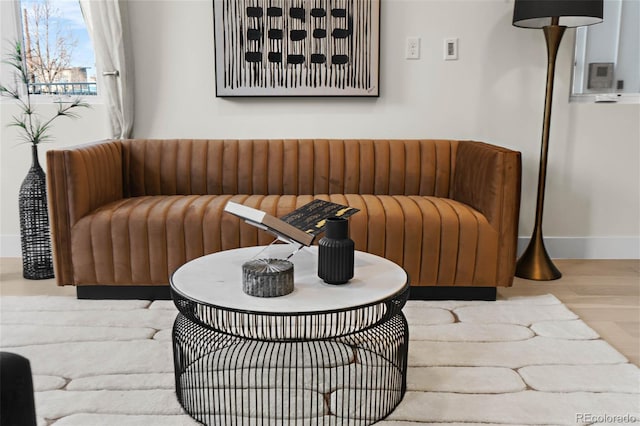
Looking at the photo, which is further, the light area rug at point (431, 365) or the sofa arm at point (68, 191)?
the sofa arm at point (68, 191)

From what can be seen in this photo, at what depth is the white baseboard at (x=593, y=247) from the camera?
144 inches

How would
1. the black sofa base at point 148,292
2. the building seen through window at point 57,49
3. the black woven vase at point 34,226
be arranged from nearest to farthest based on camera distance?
the black sofa base at point 148,292, the black woven vase at point 34,226, the building seen through window at point 57,49

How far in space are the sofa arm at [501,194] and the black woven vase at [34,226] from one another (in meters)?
2.33

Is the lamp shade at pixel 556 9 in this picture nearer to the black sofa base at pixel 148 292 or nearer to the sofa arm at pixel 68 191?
the black sofa base at pixel 148 292

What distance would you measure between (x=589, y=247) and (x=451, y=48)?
1.53 meters

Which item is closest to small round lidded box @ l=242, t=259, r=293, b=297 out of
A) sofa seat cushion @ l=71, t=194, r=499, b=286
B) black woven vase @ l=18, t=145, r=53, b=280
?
sofa seat cushion @ l=71, t=194, r=499, b=286

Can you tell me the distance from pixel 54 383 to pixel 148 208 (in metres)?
1.04

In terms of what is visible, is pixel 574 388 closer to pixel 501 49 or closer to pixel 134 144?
pixel 501 49

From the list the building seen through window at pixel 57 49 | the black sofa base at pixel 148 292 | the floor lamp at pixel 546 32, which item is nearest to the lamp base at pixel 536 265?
the floor lamp at pixel 546 32

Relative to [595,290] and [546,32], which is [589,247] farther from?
[546,32]

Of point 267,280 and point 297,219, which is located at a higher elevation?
point 297,219

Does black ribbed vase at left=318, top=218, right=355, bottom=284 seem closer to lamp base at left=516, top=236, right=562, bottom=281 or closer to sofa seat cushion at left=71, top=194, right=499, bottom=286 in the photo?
sofa seat cushion at left=71, top=194, right=499, bottom=286

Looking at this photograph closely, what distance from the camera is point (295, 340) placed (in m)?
1.60

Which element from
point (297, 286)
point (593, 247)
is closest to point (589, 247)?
point (593, 247)
